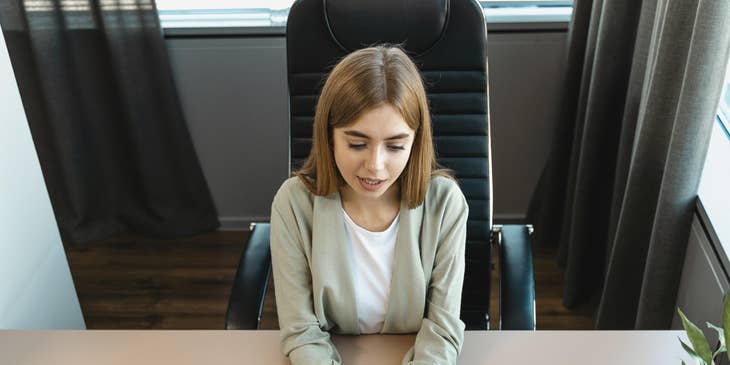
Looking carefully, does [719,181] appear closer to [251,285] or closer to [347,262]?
[347,262]

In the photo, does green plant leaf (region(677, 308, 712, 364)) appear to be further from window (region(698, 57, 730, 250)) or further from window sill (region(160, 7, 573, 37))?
window sill (region(160, 7, 573, 37))

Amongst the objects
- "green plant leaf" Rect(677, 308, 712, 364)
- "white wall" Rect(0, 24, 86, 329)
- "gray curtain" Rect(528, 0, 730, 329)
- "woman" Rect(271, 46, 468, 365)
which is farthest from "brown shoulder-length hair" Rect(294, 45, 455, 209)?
"white wall" Rect(0, 24, 86, 329)

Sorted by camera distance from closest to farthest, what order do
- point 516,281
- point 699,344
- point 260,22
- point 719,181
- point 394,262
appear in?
point 699,344 < point 394,262 < point 516,281 < point 719,181 < point 260,22

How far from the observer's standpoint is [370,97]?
112cm

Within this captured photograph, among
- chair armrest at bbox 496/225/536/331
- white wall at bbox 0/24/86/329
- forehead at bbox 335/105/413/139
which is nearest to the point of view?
forehead at bbox 335/105/413/139

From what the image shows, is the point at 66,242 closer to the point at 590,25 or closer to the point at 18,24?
the point at 18,24

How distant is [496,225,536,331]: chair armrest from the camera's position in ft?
4.48

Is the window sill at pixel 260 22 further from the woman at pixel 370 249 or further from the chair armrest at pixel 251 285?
the woman at pixel 370 249

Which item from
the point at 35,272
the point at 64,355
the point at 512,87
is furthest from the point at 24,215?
the point at 512,87

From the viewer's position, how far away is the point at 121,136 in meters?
2.51

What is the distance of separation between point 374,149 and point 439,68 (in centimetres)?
40

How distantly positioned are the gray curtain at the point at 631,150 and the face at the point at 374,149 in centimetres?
68

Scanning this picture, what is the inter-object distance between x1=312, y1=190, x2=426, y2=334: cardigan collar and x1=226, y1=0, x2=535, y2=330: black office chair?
0.66 ft

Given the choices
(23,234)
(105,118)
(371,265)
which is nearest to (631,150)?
(371,265)
